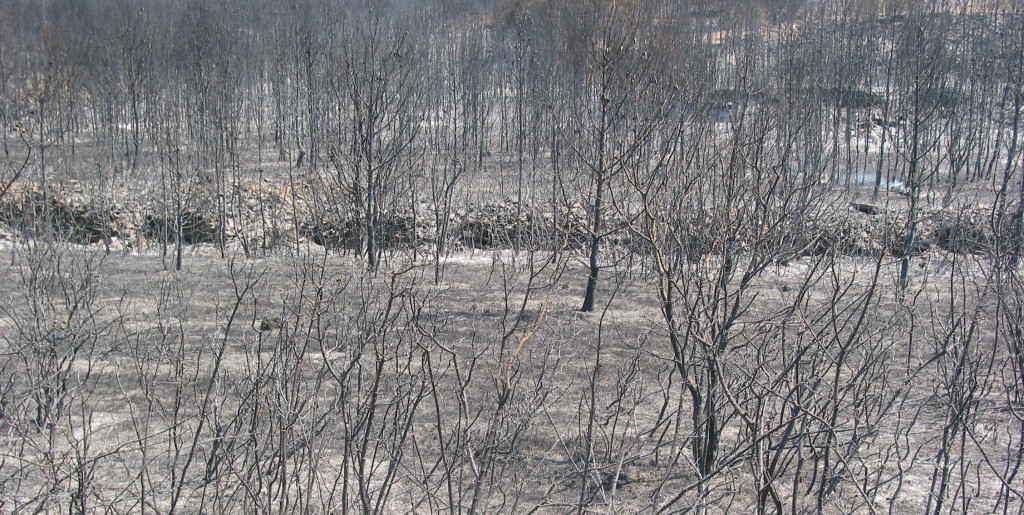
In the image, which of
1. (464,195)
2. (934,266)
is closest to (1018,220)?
(934,266)

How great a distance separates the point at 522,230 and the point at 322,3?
17.8 meters

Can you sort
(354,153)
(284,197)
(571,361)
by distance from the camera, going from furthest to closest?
(284,197), (354,153), (571,361)

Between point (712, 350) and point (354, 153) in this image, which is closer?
point (712, 350)

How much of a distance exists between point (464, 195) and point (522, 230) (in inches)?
108

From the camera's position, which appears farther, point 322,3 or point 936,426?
point 322,3

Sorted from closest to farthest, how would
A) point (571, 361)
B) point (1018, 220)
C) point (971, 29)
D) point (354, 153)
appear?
point (571, 361) → point (1018, 220) → point (354, 153) → point (971, 29)

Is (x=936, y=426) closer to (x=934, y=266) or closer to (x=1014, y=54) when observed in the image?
(x=934, y=266)

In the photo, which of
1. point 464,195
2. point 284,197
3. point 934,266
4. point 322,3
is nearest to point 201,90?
point 284,197

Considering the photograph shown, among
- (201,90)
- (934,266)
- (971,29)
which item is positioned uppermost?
(971,29)

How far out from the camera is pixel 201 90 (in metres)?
23.2

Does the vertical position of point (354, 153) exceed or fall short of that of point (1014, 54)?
it falls short

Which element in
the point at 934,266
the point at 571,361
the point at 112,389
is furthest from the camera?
the point at 934,266

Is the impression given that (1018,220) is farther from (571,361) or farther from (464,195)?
(464,195)

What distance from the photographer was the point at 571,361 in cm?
1094
